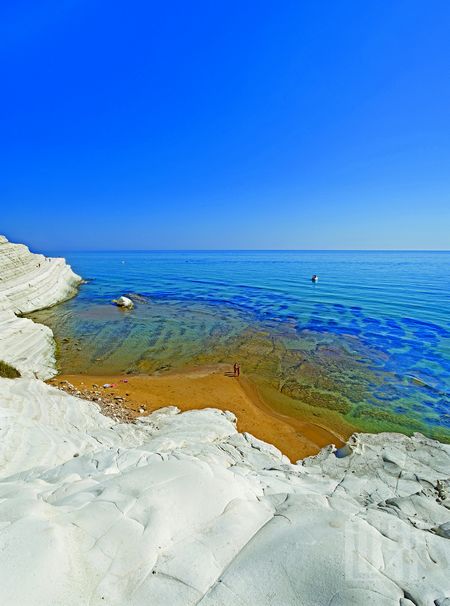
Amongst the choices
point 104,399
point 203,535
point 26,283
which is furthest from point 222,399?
point 26,283

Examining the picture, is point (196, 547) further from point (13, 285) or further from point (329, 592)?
point (13, 285)

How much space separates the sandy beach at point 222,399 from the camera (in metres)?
10.5

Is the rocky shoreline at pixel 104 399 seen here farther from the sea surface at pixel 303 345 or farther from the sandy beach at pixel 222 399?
the sea surface at pixel 303 345

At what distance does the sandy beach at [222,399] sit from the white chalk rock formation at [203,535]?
10.8 feet

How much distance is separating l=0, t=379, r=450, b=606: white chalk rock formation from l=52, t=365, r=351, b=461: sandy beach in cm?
328

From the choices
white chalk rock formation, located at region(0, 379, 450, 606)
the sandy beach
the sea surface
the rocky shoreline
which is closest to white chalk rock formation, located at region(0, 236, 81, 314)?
the sea surface

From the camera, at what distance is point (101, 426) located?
9.31 m

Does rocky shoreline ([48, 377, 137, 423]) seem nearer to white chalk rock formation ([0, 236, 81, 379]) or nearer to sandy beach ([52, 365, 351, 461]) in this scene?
sandy beach ([52, 365, 351, 461])

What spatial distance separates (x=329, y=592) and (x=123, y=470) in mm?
4143

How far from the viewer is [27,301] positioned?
28000mm

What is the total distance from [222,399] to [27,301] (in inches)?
952

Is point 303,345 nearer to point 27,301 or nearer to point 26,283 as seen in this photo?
point 27,301

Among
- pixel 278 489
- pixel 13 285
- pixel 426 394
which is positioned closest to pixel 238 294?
pixel 13 285

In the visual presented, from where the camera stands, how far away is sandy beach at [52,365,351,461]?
10.5 m
